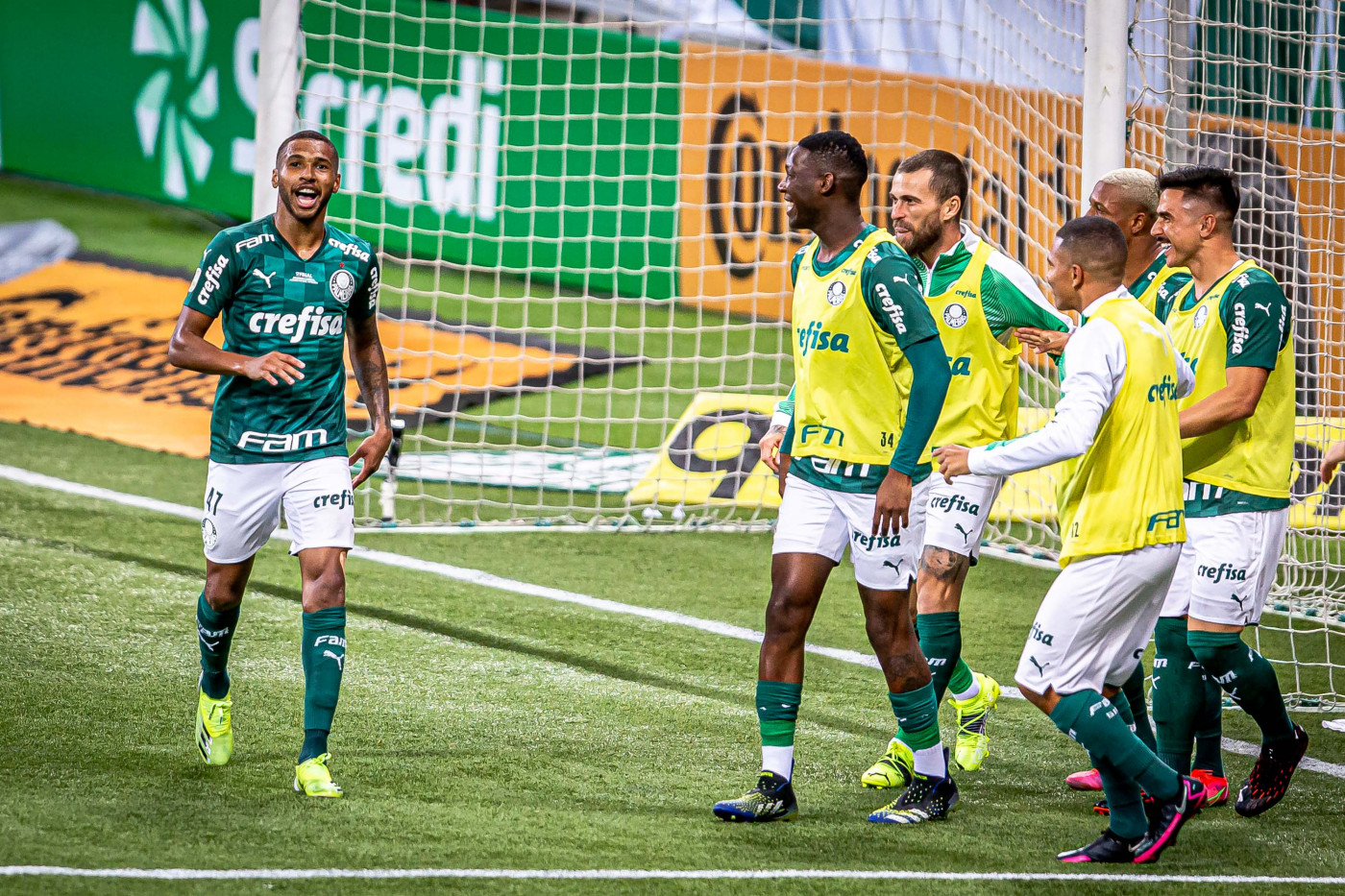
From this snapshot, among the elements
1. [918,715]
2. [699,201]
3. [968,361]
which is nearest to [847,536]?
[918,715]

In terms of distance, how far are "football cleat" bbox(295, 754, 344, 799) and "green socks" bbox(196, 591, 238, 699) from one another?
49 cm

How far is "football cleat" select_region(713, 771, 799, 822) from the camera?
450 centimetres

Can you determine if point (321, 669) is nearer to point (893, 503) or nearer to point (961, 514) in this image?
point (893, 503)

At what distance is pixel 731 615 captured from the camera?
25.3 ft

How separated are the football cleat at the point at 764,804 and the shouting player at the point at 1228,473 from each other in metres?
1.29

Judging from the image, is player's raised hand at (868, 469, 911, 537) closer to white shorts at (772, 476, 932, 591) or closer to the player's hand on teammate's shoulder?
white shorts at (772, 476, 932, 591)

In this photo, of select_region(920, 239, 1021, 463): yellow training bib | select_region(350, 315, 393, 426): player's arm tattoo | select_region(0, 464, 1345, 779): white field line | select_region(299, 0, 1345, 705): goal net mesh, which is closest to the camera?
select_region(350, 315, 393, 426): player's arm tattoo

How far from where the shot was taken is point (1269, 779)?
16.0 ft

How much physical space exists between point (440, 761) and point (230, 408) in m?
1.34

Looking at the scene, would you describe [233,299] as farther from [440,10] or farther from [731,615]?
[440,10]

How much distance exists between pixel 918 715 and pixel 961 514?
0.96 meters

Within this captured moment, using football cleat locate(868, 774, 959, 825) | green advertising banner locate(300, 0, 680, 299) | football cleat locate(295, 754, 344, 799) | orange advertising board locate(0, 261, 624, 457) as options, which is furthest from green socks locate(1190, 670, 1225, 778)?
green advertising banner locate(300, 0, 680, 299)

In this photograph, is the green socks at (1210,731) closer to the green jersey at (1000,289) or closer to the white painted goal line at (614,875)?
the white painted goal line at (614,875)

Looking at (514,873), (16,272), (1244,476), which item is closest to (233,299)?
(514,873)
